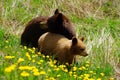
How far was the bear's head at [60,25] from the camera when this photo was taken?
314 inches

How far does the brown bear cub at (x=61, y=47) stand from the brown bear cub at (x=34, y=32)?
38cm

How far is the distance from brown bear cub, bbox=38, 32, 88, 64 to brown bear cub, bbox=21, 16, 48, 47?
38 cm

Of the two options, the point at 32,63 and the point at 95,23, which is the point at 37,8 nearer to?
the point at 95,23

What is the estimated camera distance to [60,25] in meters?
8.02

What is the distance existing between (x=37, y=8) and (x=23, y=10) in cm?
43

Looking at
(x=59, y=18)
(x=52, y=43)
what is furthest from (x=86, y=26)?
(x=52, y=43)

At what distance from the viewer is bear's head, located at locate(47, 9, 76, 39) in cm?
797

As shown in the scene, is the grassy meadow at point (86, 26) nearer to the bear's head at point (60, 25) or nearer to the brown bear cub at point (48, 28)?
the brown bear cub at point (48, 28)

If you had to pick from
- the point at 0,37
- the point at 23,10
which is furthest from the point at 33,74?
the point at 23,10

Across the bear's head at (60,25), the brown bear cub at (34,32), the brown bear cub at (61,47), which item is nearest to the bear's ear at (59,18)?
the bear's head at (60,25)

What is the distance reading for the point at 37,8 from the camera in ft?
34.9

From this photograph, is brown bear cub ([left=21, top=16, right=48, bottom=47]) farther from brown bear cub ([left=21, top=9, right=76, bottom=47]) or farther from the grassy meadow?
the grassy meadow

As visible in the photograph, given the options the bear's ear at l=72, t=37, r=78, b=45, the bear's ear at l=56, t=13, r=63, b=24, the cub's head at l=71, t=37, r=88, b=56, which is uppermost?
the bear's ear at l=56, t=13, r=63, b=24

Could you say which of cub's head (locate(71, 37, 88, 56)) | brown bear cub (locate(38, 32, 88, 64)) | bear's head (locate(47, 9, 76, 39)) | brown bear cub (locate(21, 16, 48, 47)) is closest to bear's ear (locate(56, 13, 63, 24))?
bear's head (locate(47, 9, 76, 39))
